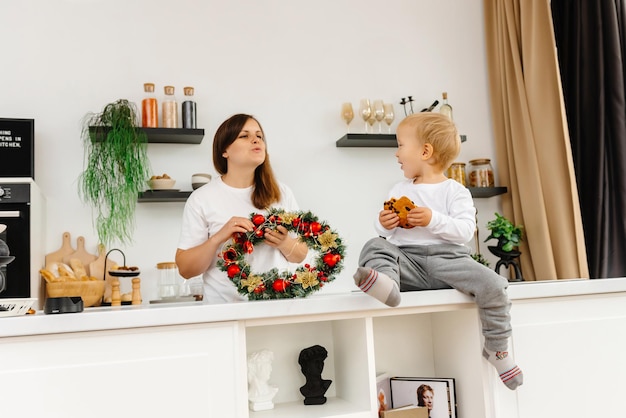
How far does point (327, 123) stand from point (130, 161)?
121 cm

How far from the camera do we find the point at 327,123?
12.4 ft

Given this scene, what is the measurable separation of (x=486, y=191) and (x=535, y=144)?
1.32 ft

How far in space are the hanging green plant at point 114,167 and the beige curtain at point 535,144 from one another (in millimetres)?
2196

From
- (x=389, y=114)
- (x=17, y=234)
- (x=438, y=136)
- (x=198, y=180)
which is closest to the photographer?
(x=438, y=136)

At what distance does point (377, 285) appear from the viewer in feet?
5.14

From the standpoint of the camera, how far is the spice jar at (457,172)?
3.81m

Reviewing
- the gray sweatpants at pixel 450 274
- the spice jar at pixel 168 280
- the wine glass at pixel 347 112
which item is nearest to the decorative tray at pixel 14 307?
the gray sweatpants at pixel 450 274

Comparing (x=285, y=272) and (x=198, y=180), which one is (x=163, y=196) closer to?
(x=198, y=180)

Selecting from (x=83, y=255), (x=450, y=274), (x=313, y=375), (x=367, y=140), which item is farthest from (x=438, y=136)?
(x=83, y=255)

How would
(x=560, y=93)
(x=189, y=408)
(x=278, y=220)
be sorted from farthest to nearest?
1. (x=560, y=93)
2. (x=278, y=220)
3. (x=189, y=408)

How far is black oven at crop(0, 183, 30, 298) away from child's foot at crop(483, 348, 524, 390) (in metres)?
2.19

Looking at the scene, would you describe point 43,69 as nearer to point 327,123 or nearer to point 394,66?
point 327,123

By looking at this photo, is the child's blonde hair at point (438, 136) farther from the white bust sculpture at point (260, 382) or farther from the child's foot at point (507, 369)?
the white bust sculpture at point (260, 382)

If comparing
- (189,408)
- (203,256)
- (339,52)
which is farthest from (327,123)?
(189,408)
